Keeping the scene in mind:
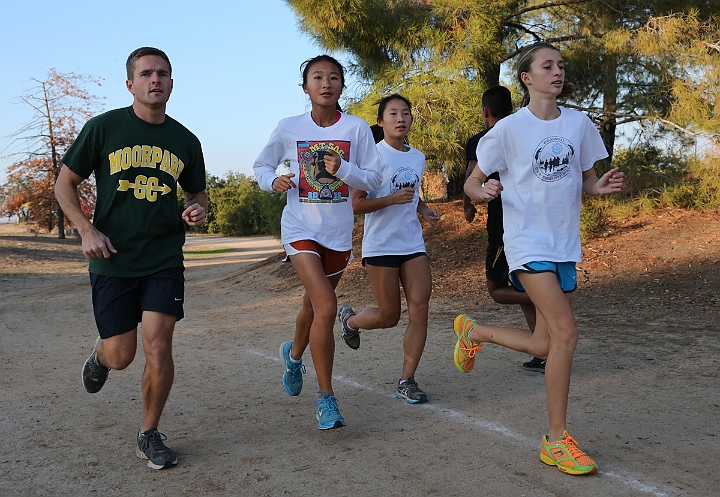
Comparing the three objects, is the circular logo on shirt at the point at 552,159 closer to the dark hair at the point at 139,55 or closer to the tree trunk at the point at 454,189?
the dark hair at the point at 139,55

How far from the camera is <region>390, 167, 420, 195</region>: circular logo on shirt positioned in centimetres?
572

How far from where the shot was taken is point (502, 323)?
8.84 meters

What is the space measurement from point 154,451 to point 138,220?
1.30 metres

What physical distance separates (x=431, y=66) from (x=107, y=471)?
9.57 metres

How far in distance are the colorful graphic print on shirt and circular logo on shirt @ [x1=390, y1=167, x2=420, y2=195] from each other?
30.8 inches

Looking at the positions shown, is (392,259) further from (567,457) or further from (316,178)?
(567,457)

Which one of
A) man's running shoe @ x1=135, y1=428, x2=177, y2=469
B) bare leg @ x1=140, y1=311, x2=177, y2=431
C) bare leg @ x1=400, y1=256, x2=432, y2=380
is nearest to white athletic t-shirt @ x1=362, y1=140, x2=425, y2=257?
bare leg @ x1=400, y1=256, x2=432, y2=380

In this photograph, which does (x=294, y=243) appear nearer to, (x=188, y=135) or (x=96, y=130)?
(x=188, y=135)

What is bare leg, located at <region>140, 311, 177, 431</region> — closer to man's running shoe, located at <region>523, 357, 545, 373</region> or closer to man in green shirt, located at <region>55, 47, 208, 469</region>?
man in green shirt, located at <region>55, 47, 208, 469</region>

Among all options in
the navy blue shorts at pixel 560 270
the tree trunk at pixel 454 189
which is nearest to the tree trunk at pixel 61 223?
the tree trunk at pixel 454 189

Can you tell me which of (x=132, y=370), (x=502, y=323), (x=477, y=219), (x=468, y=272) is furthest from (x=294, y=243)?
(x=477, y=219)

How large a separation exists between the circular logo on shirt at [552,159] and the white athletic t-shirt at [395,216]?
4.92 feet

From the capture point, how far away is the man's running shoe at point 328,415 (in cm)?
473

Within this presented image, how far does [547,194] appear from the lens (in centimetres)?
417
